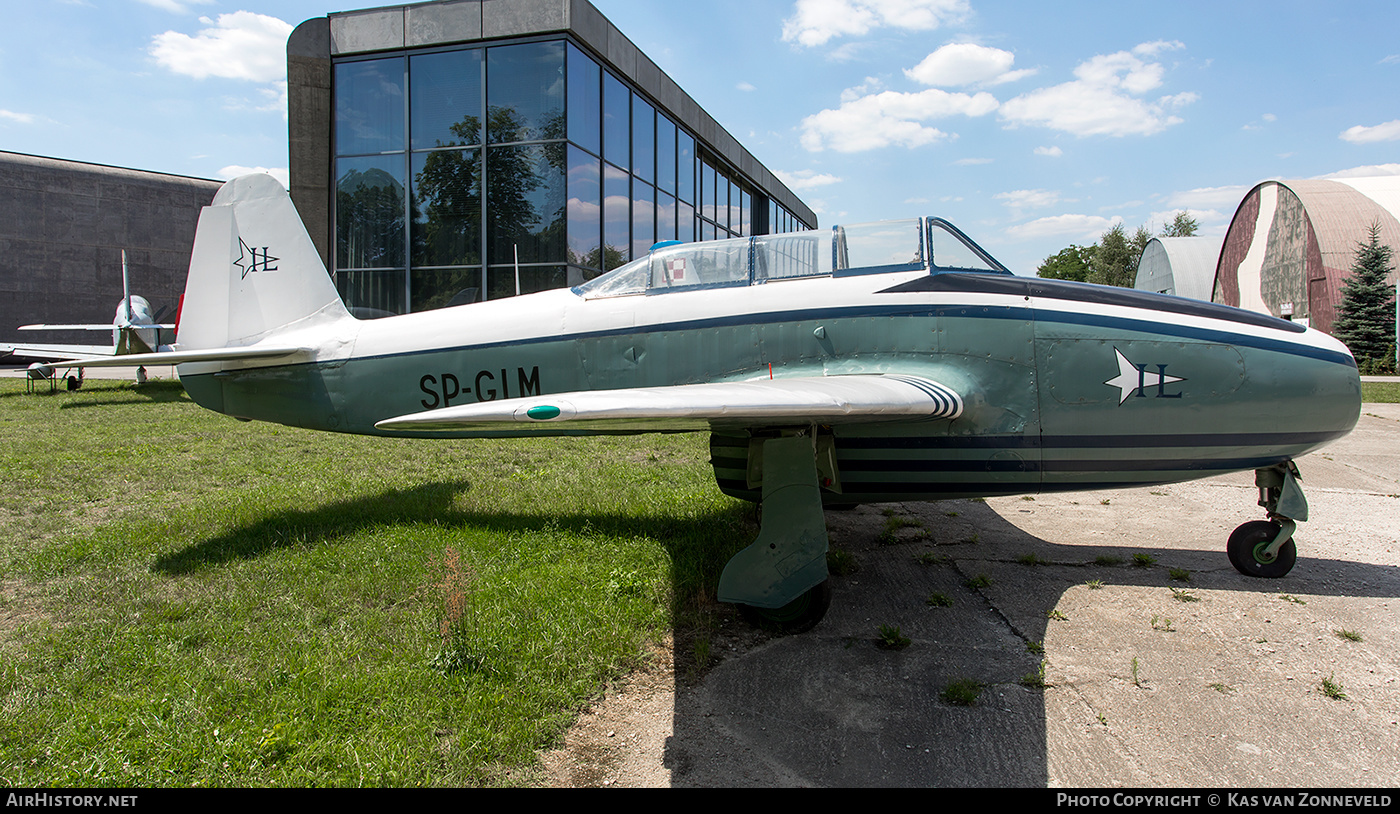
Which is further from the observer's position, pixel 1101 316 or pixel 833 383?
pixel 1101 316

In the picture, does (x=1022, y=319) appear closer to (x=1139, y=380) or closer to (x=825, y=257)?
(x=1139, y=380)

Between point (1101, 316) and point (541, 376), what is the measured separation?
3717mm

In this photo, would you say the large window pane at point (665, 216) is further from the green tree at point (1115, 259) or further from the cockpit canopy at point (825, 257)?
the green tree at point (1115, 259)

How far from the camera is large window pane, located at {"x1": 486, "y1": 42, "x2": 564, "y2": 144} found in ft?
48.2

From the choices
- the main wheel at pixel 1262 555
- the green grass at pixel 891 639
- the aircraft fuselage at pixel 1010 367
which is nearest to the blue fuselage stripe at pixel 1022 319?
the aircraft fuselage at pixel 1010 367

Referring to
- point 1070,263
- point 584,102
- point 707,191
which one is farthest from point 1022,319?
point 1070,263

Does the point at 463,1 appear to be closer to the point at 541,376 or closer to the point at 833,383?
the point at 541,376

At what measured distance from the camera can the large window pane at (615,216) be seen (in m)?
16.6

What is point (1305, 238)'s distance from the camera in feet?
92.4

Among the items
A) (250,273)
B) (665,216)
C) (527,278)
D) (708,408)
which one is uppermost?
(665,216)

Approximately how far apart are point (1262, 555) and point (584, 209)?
1412cm

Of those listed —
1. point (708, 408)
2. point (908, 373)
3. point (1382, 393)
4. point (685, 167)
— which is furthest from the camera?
point (685, 167)

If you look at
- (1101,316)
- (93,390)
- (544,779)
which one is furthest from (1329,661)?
(93,390)
